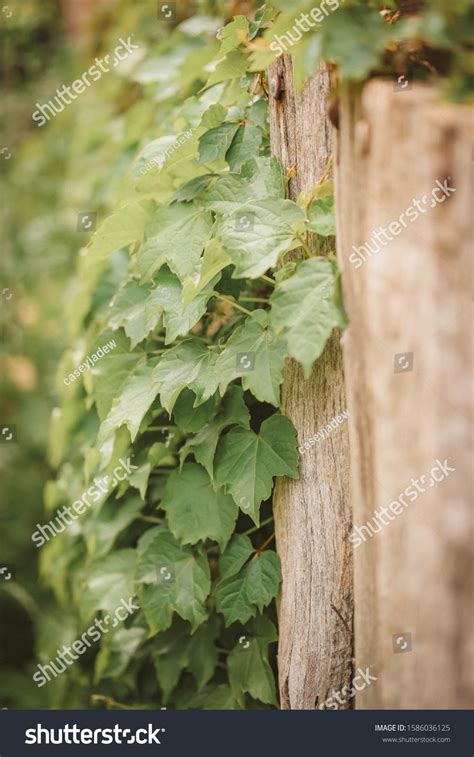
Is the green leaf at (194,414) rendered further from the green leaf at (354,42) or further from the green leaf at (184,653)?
the green leaf at (354,42)

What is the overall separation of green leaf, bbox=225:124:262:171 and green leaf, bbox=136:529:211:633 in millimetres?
945

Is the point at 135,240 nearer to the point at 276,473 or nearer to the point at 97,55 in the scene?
the point at 276,473

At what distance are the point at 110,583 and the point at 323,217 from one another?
3.93 feet

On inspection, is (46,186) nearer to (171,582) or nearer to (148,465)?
(148,465)

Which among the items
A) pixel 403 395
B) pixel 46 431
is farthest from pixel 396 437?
pixel 46 431

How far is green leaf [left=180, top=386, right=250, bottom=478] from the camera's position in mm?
1630

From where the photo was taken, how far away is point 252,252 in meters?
1.42

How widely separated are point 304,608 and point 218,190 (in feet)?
3.20

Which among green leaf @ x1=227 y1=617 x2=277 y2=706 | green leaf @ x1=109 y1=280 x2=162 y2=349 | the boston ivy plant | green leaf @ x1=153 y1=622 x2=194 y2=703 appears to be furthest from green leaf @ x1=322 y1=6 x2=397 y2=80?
green leaf @ x1=153 y1=622 x2=194 y2=703

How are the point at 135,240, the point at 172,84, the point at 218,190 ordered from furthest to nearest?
1. the point at 172,84
2. the point at 135,240
3. the point at 218,190

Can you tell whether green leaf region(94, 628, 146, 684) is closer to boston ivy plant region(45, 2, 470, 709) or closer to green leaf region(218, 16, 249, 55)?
boston ivy plant region(45, 2, 470, 709)

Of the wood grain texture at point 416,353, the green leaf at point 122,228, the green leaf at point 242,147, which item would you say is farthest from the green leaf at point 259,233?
the green leaf at point 122,228

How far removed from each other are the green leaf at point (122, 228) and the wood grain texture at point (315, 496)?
1.17 ft

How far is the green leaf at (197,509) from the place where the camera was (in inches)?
66.4
